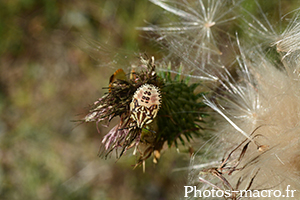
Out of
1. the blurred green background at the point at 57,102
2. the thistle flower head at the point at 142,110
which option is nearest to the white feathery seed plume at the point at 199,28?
the thistle flower head at the point at 142,110

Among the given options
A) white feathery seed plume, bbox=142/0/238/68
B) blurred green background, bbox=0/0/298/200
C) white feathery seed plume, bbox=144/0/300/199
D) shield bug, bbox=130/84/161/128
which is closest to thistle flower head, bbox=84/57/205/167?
shield bug, bbox=130/84/161/128

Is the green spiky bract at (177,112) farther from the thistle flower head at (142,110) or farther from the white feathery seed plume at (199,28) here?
the white feathery seed plume at (199,28)

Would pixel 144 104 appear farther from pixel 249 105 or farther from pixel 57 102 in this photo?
pixel 57 102

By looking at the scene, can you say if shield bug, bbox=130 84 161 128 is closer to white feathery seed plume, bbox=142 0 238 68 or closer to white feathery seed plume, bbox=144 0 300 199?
white feathery seed plume, bbox=144 0 300 199

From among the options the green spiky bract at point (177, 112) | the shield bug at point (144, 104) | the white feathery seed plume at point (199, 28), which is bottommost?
the shield bug at point (144, 104)

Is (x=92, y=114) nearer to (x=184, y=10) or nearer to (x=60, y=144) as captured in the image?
(x=184, y=10)

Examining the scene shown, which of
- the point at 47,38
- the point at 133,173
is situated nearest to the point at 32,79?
the point at 47,38
